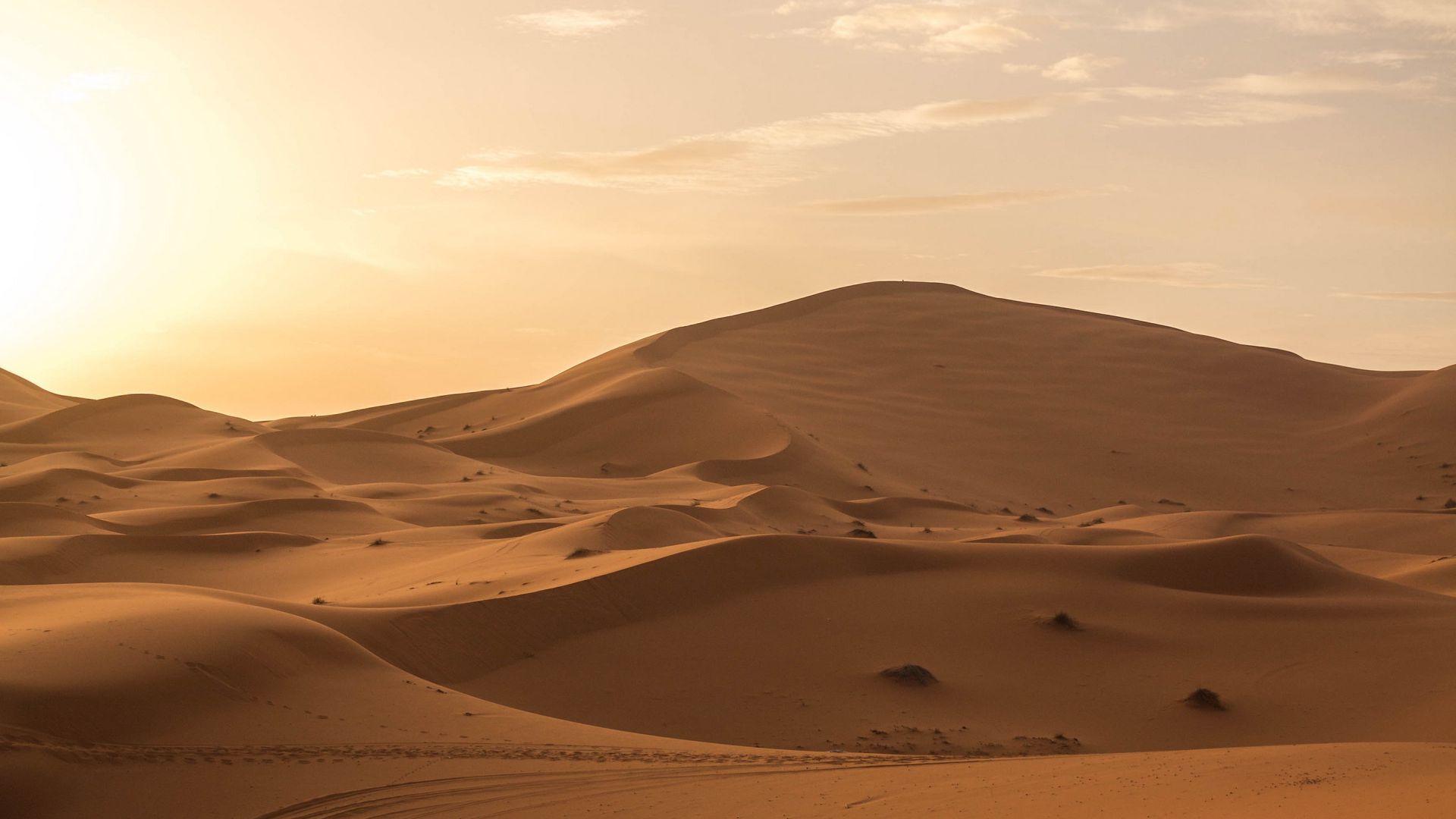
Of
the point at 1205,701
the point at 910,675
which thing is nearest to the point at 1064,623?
the point at 1205,701

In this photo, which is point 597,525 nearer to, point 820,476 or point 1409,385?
point 820,476

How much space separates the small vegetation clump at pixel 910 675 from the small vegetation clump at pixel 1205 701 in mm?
2557

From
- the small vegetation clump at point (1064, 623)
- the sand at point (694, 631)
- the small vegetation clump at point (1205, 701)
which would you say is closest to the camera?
the sand at point (694, 631)

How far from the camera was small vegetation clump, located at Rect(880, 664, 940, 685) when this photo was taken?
13344mm

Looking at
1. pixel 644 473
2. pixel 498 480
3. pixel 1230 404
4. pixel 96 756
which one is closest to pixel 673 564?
pixel 96 756

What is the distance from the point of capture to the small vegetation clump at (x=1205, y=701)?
13.2 metres

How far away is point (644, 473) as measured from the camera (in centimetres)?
3547

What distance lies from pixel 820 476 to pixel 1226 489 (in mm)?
13182

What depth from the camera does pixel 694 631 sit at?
46.8ft

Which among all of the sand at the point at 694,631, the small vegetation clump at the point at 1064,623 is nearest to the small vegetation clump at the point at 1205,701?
the sand at the point at 694,631

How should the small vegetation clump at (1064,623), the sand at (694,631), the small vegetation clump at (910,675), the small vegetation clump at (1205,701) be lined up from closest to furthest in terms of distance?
the sand at (694,631), the small vegetation clump at (1205,701), the small vegetation clump at (910,675), the small vegetation clump at (1064,623)

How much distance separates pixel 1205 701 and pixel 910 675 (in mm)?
2961

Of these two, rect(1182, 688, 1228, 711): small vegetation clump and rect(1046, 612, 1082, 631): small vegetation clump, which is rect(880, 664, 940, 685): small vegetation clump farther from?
A: rect(1182, 688, 1228, 711): small vegetation clump

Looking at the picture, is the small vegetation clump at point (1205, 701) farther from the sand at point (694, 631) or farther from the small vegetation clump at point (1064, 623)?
the small vegetation clump at point (1064, 623)
